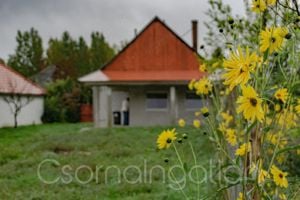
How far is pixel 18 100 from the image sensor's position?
74.9ft

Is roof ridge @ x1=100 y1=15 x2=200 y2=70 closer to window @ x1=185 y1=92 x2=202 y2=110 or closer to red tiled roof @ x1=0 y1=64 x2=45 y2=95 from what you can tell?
window @ x1=185 y1=92 x2=202 y2=110

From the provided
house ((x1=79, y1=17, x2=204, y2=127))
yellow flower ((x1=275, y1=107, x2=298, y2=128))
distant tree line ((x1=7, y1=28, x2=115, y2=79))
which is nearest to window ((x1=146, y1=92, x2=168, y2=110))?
house ((x1=79, y1=17, x2=204, y2=127))

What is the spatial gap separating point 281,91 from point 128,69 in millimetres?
20129

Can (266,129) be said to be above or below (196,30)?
below

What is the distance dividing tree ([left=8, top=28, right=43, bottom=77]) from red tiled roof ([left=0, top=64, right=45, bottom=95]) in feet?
69.0

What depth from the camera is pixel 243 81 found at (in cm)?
157

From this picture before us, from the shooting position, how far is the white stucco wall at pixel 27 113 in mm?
21739

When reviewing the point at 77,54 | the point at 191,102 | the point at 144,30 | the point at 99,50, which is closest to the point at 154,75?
the point at 144,30

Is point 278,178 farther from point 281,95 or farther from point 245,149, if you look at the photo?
point 281,95

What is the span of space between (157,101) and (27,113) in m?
6.59

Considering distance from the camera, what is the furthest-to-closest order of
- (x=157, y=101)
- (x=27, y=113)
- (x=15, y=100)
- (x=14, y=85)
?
(x=27, y=113) → (x=14, y=85) → (x=15, y=100) → (x=157, y=101)

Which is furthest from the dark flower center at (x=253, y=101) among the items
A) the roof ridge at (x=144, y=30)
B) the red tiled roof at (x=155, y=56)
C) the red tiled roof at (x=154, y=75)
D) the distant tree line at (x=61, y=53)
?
the distant tree line at (x=61, y=53)

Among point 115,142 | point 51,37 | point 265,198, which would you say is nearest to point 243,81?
point 265,198

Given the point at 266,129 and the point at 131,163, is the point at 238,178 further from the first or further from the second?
the point at 131,163
